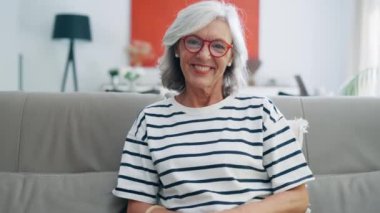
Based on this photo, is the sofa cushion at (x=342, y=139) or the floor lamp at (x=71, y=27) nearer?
the sofa cushion at (x=342, y=139)

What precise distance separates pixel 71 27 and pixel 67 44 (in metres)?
0.43

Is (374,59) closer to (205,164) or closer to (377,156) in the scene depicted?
(377,156)

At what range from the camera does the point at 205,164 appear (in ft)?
3.70

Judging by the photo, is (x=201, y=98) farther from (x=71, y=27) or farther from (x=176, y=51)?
(x=71, y=27)

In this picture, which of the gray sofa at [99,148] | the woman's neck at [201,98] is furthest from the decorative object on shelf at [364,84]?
the woman's neck at [201,98]

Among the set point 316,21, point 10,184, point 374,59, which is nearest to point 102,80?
point 316,21

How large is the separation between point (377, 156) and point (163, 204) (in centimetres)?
82

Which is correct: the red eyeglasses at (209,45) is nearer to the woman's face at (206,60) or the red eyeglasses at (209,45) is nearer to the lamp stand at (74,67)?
the woman's face at (206,60)

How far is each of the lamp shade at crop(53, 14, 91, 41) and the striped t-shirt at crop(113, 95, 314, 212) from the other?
295cm

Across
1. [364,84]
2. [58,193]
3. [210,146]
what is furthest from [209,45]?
[364,84]

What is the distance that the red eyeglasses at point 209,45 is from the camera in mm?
1168

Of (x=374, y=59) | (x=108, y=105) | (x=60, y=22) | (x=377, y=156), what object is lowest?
(x=377, y=156)

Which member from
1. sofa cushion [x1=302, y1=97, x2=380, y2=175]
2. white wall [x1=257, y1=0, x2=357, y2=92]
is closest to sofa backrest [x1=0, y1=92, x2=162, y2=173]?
sofa cushion [x1=302, y1=97, x2=380, y2=175]

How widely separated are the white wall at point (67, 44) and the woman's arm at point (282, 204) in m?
3.46
